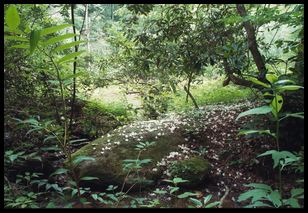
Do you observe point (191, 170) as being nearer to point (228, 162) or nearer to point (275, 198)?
point (228, 162)

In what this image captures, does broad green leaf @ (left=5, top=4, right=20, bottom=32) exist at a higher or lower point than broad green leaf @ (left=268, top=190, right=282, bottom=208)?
higher

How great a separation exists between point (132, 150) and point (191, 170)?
2.72 feet

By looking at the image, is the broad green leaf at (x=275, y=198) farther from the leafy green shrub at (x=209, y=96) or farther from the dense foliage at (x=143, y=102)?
the leafy green shrub at (x=209, y=96)

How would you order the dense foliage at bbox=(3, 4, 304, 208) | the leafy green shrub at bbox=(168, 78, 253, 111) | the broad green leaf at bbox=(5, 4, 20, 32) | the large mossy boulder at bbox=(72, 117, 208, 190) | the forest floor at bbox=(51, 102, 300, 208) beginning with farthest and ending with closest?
the leafy green shrub at bbox=(168, 78, 253, 111) → the large mossy boulder at bbox=(72, 117, 208, 190) → the forest floor at bbox=(51, 102, 300, 208) → the dense foliage at bbox=(3, 4, 304, 208) → the broad green leaf at bbox=(5, 4, 20, 32)

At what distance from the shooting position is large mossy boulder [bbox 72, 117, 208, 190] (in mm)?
3281

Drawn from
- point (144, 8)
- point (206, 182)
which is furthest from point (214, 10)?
point (206, 182)

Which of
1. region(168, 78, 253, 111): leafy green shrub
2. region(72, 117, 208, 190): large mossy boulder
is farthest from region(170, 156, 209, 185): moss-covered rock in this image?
region(168, 78, 253, 111): leafy green shrub

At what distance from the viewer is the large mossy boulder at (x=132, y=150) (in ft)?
10.8

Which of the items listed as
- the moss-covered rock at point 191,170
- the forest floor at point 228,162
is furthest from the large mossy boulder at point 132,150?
the forest floor at point 228,162

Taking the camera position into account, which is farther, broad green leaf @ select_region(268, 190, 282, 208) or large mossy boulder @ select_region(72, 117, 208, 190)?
large mossy boulder @ select_region(72, 117, 208, 190)

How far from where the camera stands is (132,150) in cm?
368

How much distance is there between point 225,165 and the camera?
363 cm

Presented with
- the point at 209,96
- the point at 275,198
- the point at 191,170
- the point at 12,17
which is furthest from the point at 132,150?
the point at 209,96

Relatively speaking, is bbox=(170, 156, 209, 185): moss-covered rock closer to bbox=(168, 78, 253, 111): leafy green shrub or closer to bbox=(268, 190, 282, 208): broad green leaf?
bbox=(268, 190, 282, 208): broad green leaf
